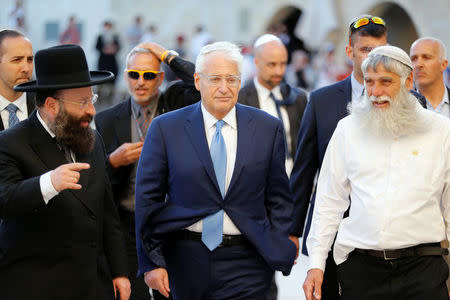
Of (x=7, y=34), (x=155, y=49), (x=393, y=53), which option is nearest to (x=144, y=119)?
(x=155, y=49)

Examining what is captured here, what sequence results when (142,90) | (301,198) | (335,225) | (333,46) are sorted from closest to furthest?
(335,225) → (301,198) → (142,90) → (333,46)

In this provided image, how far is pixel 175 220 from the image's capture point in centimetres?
471

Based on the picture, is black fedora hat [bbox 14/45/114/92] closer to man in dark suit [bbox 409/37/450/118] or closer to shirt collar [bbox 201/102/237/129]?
A: shirt collar [bbox 201/102/237/129]

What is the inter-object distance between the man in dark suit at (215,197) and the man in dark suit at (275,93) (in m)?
2.37

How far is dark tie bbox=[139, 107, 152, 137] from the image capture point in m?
6.28

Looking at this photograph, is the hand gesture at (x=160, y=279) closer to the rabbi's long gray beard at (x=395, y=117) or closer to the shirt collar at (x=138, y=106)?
the rabbi's long gray beard at (x=395, y=117)

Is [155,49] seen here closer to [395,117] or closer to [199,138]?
[199,138]

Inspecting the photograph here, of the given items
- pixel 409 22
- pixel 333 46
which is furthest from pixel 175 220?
pixel 409 22

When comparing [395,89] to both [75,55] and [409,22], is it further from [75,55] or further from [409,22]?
[409,22]

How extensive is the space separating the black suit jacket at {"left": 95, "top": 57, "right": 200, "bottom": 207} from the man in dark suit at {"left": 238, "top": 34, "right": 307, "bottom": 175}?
1264 millimetres

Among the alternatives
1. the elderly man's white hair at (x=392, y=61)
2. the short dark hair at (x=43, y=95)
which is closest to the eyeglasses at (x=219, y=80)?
the elderly man's white hair at (x=392, y=61)

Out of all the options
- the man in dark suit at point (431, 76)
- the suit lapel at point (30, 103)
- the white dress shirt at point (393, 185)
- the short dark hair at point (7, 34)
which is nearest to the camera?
the white dress shirt at point (393, 185)

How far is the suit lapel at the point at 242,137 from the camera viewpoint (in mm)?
4715

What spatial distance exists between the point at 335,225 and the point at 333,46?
52.9 ft
